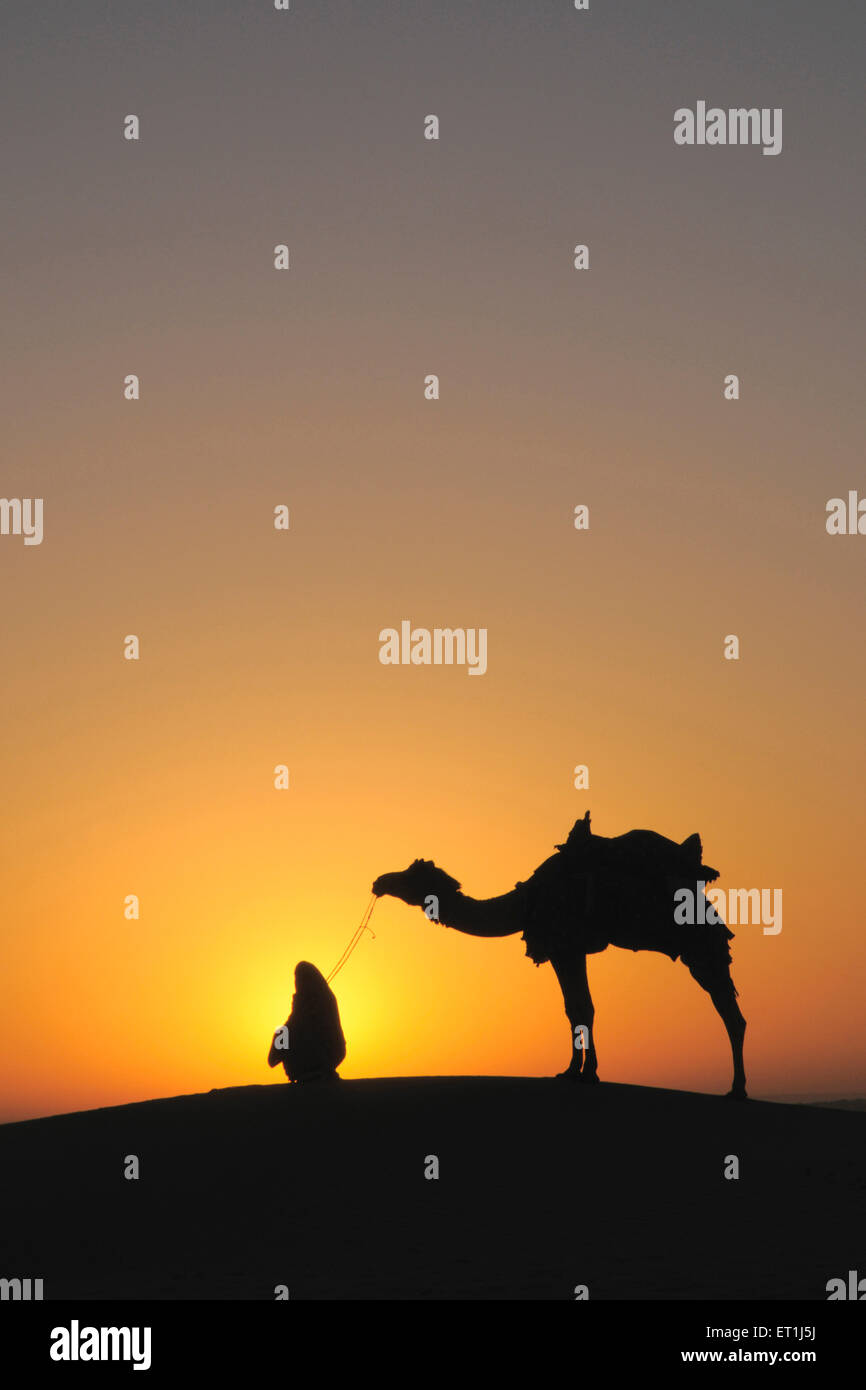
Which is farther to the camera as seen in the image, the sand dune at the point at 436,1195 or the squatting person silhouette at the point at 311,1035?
the squatting person silhouette at the point at 311,1035

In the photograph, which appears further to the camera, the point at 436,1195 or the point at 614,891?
the point at 614,891

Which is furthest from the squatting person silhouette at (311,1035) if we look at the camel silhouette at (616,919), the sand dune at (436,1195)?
the camel silhouette at (616,919)

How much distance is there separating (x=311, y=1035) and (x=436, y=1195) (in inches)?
280

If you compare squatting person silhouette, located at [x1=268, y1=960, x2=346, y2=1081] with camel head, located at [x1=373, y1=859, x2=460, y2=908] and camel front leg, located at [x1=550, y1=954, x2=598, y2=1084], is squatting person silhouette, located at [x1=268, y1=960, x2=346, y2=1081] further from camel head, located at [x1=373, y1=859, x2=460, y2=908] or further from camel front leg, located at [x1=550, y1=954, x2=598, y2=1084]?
camel front leg, located at [x1=550, y1=954, x2=598, y2=1084]

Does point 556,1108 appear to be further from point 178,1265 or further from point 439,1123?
point 178,1265

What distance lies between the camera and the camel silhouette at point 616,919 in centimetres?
2753

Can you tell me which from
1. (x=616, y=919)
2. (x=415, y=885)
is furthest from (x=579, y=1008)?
(x=415, y=885)

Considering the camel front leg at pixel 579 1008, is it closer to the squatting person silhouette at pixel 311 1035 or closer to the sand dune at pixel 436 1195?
the sand dune at pixel 436 1195

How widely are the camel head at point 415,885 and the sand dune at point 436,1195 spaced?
314 cm

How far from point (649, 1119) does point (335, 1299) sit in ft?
27.6

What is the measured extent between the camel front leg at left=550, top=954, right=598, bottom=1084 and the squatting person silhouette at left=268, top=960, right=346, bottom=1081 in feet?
13.8

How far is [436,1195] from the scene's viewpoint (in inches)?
870

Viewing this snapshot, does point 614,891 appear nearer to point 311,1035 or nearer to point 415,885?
point 415,885

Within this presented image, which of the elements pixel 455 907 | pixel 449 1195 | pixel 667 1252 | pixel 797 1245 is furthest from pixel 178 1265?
pixel 455 907
